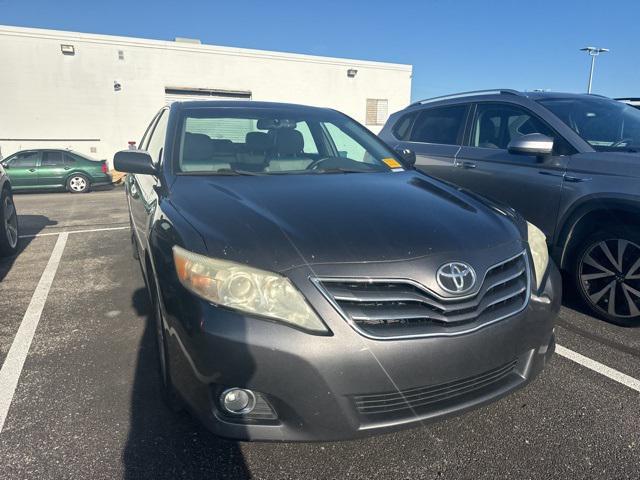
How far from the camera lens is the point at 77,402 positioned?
2.40 m

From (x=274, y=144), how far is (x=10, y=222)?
4307mm

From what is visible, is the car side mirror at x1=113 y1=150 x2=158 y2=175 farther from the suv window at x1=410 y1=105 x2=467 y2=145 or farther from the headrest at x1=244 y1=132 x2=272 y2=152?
the suv window at x1=410 y1=105 x2=467 y2=145

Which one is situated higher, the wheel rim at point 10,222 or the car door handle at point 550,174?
the car door handle at point 550,174

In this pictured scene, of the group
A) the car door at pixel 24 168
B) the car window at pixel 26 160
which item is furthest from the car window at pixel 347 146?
the car window at pixel 26 160

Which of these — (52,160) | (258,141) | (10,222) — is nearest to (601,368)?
(258,141)

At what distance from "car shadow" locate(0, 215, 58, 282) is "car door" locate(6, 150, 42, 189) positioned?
16.5 feet

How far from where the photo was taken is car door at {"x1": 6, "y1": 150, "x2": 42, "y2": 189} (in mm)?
12656

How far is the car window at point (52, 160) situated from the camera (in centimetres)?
1305

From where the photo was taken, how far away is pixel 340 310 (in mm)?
1638

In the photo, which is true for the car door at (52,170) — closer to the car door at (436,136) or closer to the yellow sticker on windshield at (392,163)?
the car door at (436,136)

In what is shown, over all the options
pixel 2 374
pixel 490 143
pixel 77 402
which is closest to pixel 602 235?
pixel 490 143

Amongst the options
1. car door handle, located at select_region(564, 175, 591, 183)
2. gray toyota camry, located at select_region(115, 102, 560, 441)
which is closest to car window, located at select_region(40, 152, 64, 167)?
gray toyota camry, located at select_region(115, 102, 560, 441)

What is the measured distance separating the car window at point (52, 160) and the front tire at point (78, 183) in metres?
0.51

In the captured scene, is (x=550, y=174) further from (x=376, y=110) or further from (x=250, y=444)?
(x=376, y=110)
